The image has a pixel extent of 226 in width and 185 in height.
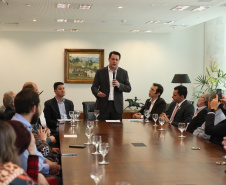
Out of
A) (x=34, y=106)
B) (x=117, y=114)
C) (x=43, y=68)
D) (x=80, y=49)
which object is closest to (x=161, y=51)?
(x=80, y=49)

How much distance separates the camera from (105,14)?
26.8 ft

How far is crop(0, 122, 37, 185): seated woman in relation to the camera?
1.92 m

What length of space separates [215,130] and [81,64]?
7751 mm

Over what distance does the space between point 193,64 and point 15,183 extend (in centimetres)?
1052

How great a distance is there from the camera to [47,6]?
725 centimetres

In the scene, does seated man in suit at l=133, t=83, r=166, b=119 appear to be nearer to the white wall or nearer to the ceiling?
the ceiling

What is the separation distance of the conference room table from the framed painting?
6.86 meters

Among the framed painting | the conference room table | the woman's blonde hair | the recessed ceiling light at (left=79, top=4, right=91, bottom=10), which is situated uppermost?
the recessed ceiling light at (left=79, top=4, right=91, bottom=10)

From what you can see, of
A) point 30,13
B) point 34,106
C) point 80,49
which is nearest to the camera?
point 34,106

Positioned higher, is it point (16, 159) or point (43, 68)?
point (43, 68)

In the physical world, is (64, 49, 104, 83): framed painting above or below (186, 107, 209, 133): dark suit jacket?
above

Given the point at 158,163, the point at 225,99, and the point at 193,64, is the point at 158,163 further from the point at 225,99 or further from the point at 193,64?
the point at 193,64

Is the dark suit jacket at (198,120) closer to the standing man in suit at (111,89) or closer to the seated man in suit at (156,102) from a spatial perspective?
the seated man in suit at (156,102)

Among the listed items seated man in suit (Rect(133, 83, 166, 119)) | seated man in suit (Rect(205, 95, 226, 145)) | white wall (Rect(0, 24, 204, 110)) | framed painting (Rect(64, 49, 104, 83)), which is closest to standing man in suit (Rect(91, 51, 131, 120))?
seated man in suit (Rect(133, 83, 166, 119))
